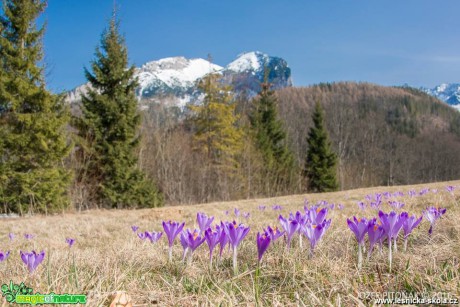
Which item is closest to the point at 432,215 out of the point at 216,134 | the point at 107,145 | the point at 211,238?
the point at 211,238

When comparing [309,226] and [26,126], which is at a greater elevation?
[26,126]

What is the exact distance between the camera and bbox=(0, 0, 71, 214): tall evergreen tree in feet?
35.2

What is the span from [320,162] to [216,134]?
10.6m

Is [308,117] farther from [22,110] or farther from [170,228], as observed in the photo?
[170,228]

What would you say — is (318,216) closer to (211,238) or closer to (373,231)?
(373,231)

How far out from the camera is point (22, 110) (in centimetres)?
1148

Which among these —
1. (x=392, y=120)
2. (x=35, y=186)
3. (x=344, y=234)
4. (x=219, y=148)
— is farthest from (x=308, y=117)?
(x=344, y=234)

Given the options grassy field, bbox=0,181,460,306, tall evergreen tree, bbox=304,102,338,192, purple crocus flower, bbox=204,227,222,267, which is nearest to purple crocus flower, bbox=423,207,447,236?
grassy field, bbox=0,181,460,306

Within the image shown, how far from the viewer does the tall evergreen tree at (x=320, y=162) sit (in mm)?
26594

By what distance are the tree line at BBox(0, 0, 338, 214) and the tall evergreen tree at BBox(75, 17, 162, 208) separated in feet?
0.15

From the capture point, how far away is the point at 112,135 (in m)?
14.6

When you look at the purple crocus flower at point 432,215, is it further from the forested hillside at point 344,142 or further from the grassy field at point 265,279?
the forested hillside at point 344,142

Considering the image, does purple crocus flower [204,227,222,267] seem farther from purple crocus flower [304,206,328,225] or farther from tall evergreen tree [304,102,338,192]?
tall evergreen tree [304,102,338,192]

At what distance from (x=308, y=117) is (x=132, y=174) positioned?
59100 millimetres
